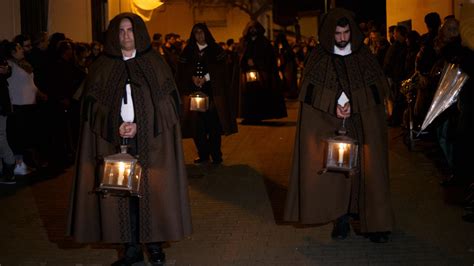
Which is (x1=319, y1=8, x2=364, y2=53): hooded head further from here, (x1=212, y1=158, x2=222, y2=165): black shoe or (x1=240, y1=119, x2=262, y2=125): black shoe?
(x1=240, y1=119, x2=262, y2=125): black shoe

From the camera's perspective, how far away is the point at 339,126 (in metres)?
7.62

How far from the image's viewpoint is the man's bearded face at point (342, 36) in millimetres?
7422

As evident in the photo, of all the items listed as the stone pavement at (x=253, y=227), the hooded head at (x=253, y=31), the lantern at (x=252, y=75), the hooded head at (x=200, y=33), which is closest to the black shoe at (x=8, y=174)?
the stone pavement at (x=253, y=227)

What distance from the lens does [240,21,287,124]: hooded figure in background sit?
61.1 feet

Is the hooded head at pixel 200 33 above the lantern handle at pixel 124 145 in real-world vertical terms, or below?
above

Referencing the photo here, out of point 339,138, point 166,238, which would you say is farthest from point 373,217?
point 166,238

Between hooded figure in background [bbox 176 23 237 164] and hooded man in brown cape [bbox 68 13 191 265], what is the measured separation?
573cm

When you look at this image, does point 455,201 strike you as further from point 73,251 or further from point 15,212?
point 15,212

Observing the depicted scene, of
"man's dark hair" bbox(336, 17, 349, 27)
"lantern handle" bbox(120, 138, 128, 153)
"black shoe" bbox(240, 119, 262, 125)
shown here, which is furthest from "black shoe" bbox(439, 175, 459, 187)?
"black shoe" bbox(240, 119, 262, 125)

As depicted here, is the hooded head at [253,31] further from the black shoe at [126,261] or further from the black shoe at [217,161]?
the black shoe at [126,261]

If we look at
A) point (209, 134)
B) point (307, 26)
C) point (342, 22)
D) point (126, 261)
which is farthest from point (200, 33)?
point (307, 26)

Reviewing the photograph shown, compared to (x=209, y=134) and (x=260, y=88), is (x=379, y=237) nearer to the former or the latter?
(x=209, y=134)

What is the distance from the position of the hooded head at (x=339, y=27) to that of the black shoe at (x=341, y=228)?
1.57m

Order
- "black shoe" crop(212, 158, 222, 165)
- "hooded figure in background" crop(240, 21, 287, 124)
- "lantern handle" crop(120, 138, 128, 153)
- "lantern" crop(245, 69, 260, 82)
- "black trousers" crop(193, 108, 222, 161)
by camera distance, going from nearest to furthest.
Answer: "lantern handle" crop(120, 138, 128, 153) → "black trousers" crop(193, 108, 222, 161) → "black shoe" crop(212, 158, 222, 165) → "lantern" crop(245, 69, 260, 82) → "hooded figure in background" crop(240, 21, 287, 124)
